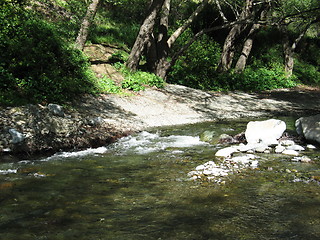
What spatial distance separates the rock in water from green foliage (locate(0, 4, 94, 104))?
21.7 feet

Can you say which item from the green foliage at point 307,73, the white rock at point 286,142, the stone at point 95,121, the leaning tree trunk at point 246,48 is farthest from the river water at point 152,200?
the green foliage at point 307,73

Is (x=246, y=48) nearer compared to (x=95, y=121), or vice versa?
(x=95, y=121)

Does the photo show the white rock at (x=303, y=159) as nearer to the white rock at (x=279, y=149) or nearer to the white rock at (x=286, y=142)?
the white rock at (x=279, y=149)

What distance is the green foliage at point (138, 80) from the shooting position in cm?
1543

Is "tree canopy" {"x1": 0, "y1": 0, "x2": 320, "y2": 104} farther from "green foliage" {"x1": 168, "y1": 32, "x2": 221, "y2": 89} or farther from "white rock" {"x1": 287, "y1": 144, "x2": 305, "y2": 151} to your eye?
"white rock" {"x1": 287, "y1": 144, "x2": 305, "y2": 151}

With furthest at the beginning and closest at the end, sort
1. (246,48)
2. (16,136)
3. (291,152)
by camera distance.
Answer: (246,48)
(291,152)
(16,136)

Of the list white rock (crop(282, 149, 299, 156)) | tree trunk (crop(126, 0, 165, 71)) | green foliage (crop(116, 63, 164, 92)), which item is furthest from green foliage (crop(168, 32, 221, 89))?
white rock (crop(282, 149, 299, 156))

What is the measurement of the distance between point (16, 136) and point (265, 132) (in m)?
6.77

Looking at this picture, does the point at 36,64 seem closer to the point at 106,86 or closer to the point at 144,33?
the point at 106,86

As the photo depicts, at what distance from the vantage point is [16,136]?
718 cm

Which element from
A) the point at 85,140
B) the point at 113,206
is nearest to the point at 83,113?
the point at 85,140

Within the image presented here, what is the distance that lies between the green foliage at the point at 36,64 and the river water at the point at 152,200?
4.24 metres

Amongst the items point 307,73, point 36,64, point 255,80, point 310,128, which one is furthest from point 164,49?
point 307,73

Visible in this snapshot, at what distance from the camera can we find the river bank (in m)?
7.62
